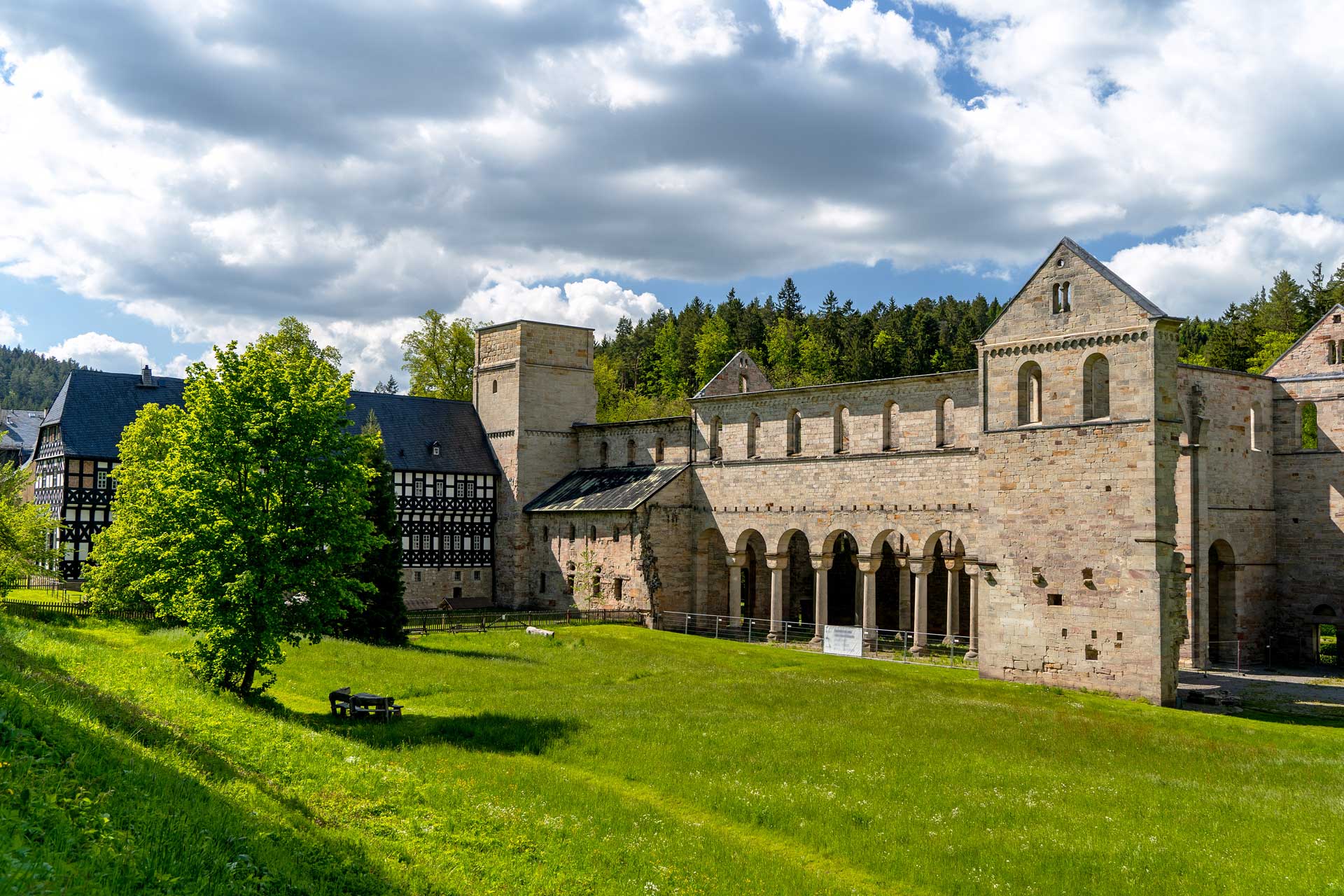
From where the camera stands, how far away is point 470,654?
35.0 m

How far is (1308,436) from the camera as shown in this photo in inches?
1756

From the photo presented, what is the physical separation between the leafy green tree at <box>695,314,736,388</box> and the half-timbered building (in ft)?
157

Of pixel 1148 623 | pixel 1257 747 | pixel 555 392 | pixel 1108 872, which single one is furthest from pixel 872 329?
pixel 1108 872

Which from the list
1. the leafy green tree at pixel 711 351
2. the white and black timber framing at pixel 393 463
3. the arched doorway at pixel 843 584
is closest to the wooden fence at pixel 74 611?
the white and black timber framing at pixel 393 463

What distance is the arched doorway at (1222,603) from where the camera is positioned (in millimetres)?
42500

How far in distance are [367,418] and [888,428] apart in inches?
1061

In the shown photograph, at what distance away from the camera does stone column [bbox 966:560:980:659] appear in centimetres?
3716

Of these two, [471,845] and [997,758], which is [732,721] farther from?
[471,845]

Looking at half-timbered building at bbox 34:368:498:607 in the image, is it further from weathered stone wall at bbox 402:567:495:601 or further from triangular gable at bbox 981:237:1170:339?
triangular gable at bbox 981:237:1170:339

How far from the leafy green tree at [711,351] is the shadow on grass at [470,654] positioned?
67710 mm

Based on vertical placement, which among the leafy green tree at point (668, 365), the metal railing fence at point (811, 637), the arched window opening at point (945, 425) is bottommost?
the metal railing fence at point (811, 637)

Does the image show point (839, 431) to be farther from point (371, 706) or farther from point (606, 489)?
point (371, 706)

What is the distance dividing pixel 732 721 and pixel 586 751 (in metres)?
4.58

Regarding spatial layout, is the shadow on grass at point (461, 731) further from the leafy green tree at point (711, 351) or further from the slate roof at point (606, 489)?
the leafy green tree at point (711, 351)
